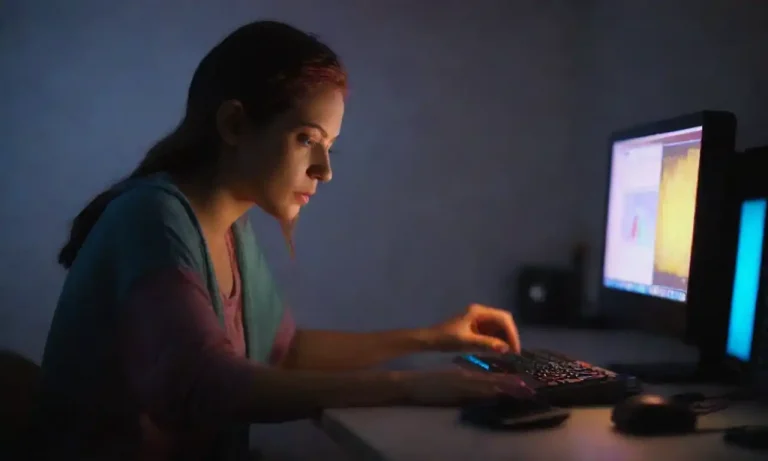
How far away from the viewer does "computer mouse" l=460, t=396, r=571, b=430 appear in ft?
2.97

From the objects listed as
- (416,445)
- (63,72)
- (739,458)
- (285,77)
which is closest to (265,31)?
(285,77)

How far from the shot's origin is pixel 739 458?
2.72 ft

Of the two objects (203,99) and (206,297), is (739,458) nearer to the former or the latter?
(206,297)

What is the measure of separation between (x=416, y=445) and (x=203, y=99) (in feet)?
2.01

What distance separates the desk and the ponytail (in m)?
0.47

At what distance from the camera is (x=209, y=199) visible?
1162mm

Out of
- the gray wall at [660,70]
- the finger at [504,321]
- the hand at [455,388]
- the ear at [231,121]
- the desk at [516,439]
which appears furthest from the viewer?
the gray wall at [660,70]

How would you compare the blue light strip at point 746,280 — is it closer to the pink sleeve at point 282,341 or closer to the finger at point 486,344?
the finger at point 486,344

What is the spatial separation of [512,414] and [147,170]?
0.67 metres

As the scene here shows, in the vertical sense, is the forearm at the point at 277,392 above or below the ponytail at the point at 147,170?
below

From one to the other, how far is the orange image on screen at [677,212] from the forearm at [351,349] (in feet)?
1.43

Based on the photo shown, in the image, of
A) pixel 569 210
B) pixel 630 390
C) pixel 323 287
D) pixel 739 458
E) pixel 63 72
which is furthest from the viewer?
pixel 569 210

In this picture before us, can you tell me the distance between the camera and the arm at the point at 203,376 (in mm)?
848

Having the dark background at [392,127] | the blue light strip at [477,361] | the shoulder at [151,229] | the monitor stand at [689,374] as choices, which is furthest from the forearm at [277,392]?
the dark background at [392,127]
